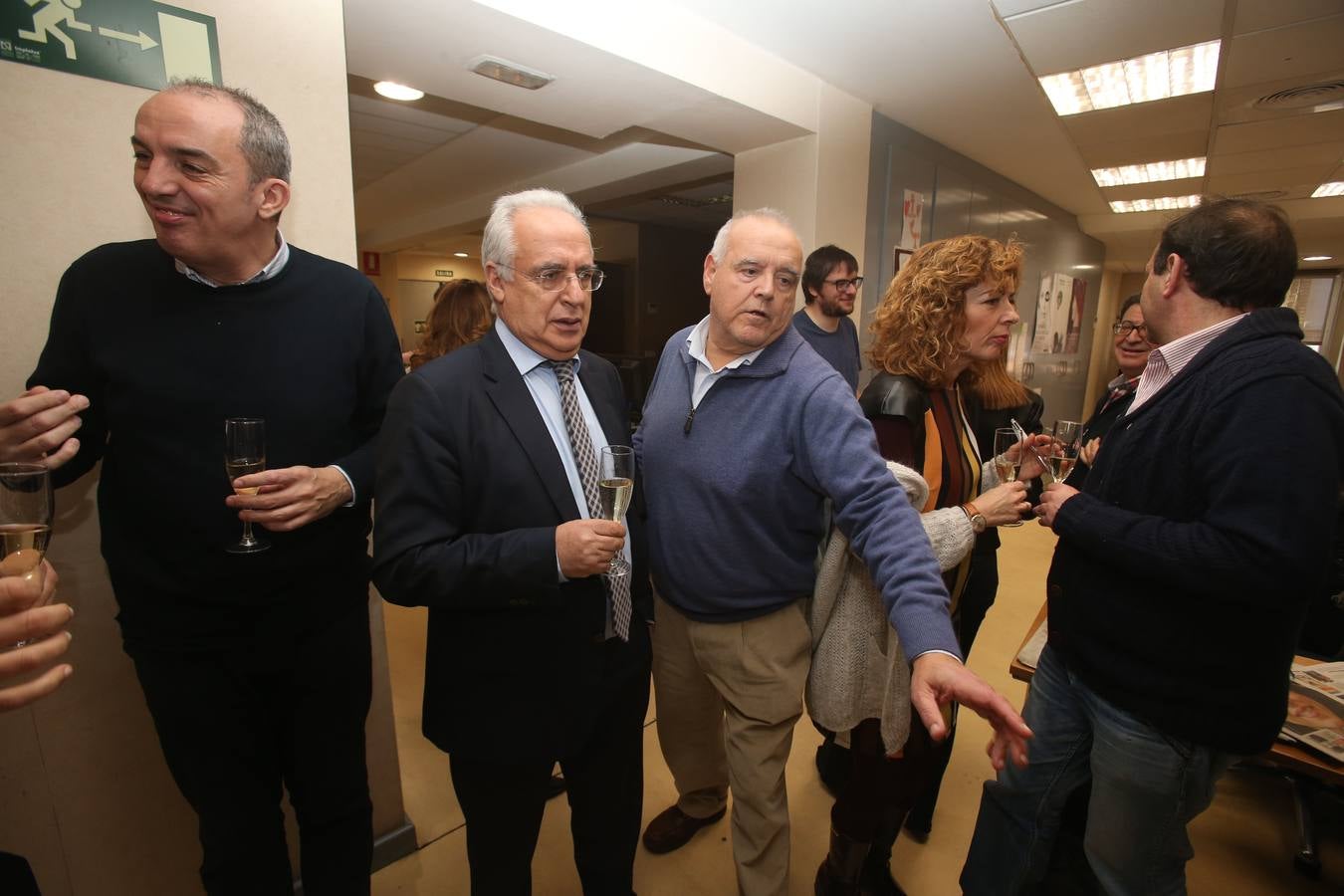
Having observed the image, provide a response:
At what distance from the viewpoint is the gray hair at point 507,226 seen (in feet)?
4.07

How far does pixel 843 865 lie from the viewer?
64.9 inches

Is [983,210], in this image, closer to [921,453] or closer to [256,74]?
[921,453]

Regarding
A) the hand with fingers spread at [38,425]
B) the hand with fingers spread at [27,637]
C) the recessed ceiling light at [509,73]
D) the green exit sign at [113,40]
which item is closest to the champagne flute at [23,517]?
the hand with fingers spread at [27,637]

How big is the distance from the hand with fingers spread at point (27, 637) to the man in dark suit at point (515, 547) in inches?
16.3

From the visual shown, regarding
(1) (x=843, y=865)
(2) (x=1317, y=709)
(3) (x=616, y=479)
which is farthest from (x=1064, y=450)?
(3) (x=616, y=479)

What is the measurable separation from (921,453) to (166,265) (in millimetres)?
1712

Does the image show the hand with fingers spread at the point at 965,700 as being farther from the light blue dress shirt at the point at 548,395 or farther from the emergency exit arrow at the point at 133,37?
the emergency exit arrow at the point at 133,37

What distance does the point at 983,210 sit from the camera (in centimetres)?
575

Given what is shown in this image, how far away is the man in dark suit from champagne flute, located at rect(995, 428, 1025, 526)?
1046 mm

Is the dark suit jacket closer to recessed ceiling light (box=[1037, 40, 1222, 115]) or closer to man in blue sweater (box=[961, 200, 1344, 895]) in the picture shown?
man in blue sweater (box=[961, 200, 1344, 895])

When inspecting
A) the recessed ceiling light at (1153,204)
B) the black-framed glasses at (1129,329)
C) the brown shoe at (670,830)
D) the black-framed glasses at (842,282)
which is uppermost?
the recessed ceiling light at (1153,204)

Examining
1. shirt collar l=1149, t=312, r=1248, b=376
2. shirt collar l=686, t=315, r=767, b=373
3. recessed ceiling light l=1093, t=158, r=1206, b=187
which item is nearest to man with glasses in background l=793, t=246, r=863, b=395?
shirt collar l=686, t=315, r=767, b=373

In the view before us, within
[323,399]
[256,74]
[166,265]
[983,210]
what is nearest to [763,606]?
[323,399]

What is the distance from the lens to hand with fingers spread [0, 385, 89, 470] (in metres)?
1.04
